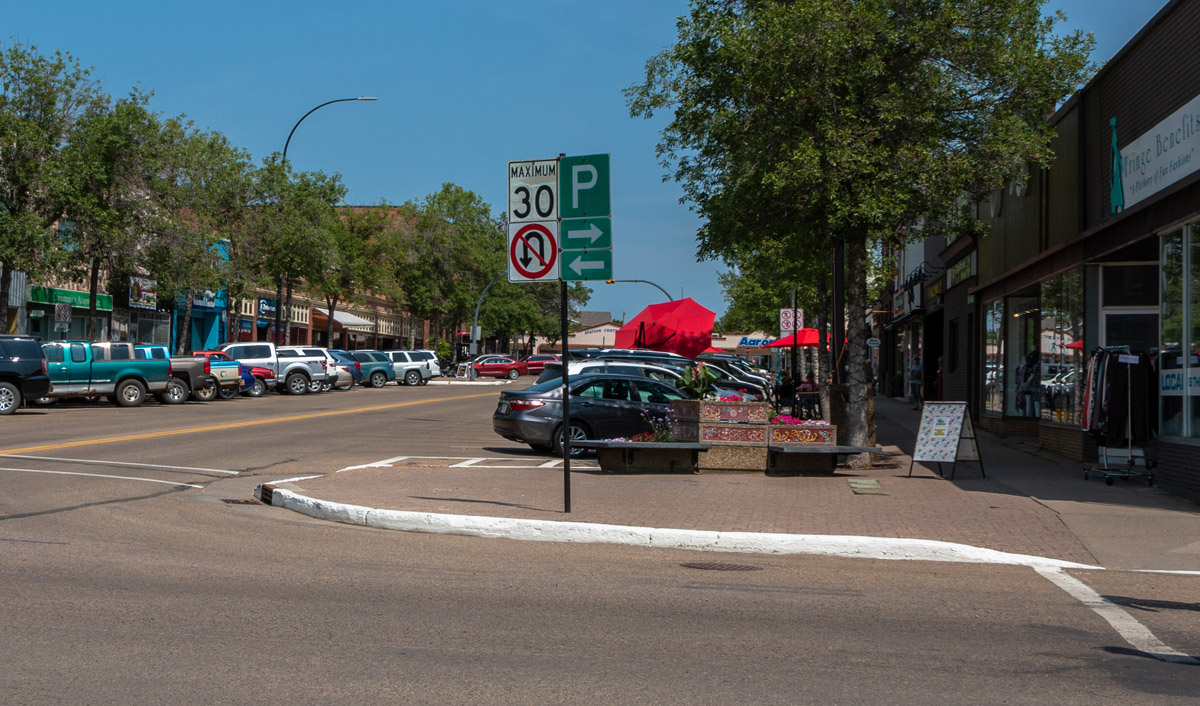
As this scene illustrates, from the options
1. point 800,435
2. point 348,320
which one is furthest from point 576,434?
point 348,320

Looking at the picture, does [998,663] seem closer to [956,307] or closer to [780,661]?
[780,661]

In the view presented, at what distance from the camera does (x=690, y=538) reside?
30.2 feet

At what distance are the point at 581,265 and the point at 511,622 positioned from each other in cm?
437

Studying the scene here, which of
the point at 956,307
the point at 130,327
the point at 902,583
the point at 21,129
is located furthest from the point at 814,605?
the point at 130,327

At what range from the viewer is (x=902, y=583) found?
767 centimetres

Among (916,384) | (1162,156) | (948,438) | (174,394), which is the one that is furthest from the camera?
(916,384)

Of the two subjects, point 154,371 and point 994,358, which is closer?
point 994,358

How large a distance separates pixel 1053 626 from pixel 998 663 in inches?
43.7

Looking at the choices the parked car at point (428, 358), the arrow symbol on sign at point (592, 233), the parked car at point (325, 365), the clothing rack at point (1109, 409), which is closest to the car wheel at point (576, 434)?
the clothing rack at point (1109, 409)

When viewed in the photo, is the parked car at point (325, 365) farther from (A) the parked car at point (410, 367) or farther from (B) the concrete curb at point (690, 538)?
(B) the concrete curb at point (690, 538)

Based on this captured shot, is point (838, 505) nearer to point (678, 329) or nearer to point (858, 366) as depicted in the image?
point (858, 366)

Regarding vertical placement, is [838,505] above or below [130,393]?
below

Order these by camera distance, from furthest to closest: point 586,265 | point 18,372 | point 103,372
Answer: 1. point 103,372
2. point 18,372
3. point 586,265

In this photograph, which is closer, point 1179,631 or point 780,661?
point 780,661
